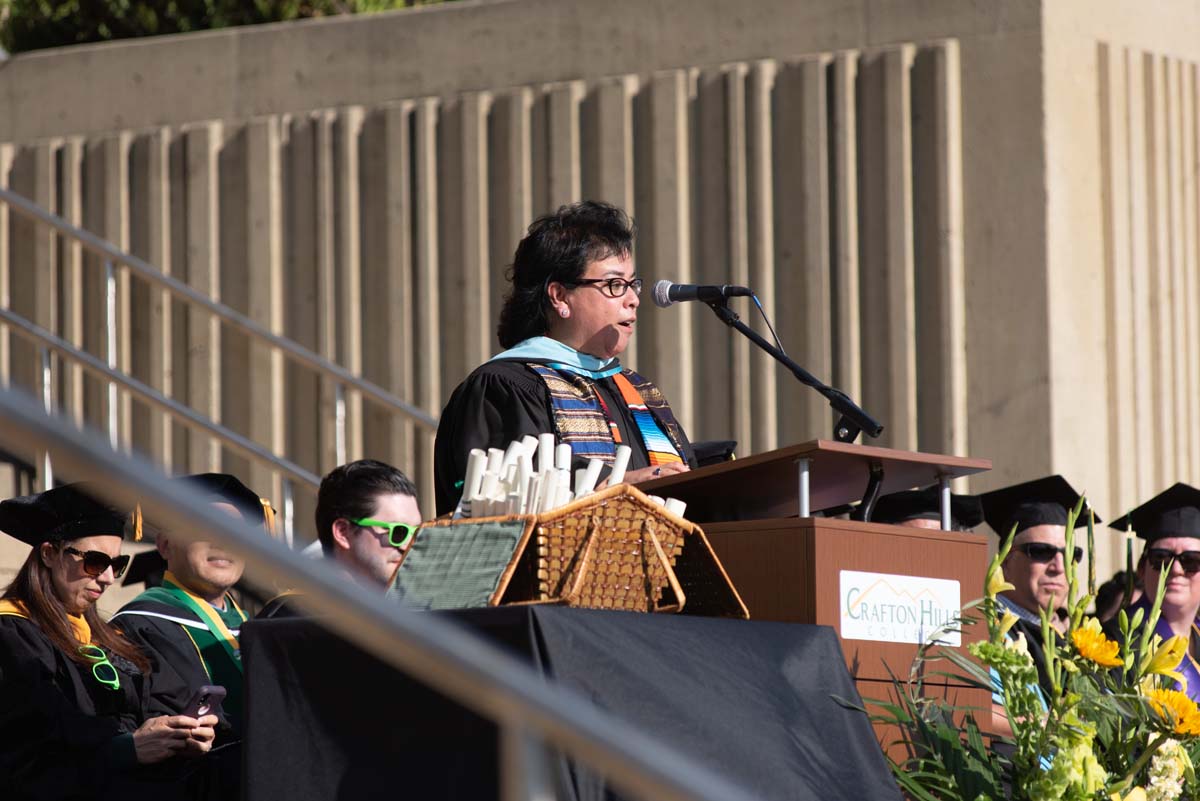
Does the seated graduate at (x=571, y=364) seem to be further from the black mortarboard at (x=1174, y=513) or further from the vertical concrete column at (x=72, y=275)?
the vertical concrete column at (x=72, y=275)

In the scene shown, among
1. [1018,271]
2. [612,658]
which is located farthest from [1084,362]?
[612,658]

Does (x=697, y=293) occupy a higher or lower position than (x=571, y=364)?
higher

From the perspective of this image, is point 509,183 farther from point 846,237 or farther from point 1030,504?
point 1030,504

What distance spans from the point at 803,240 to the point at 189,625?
417 cm

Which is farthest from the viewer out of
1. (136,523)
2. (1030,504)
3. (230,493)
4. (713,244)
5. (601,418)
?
(713,244)

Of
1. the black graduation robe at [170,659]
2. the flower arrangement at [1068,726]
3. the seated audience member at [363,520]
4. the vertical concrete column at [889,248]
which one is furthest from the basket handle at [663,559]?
the vertical concrete column at [889,248]

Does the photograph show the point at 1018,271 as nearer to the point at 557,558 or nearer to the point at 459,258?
the point at 459,258

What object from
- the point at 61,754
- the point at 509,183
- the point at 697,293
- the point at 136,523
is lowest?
the point at 61,754

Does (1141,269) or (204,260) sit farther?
(204,260)

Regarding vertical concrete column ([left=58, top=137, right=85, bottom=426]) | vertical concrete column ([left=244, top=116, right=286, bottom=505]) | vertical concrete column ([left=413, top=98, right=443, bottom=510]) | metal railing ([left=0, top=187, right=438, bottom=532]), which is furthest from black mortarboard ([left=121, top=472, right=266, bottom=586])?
vertical concrete column ([left=58, top=137, right=85, bottom=426])

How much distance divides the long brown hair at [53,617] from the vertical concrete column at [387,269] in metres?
4.38

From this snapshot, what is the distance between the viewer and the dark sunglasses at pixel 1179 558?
18.5ft

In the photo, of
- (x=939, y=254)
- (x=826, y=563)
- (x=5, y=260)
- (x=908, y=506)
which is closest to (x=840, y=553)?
(x=826, y=563)

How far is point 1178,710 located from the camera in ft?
8.38
